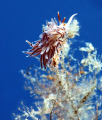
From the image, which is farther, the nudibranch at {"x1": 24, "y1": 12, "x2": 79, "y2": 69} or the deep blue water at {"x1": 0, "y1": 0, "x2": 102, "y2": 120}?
the deep blue water at {"x1": 0, "y1": 0, "x2": 102, "y2": 120}

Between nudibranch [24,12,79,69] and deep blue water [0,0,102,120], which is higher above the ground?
deep blue water [0,0,102,120]

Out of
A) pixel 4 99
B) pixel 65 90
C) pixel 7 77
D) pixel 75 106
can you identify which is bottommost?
pixel 75 106

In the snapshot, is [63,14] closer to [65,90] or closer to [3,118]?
[3,118]

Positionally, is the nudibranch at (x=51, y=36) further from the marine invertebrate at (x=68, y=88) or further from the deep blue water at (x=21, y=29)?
the deep blue water at (x=21, y=29)

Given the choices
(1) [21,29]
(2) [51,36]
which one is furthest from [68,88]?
(1) [21,29]

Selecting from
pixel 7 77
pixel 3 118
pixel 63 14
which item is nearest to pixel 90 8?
pixel 63 14

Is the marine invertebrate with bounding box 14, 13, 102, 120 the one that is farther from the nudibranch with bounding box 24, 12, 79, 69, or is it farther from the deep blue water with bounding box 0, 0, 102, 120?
the deep blue water with bounding box 0, 0, 102, 120

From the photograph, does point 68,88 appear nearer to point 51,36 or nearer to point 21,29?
point 51,36

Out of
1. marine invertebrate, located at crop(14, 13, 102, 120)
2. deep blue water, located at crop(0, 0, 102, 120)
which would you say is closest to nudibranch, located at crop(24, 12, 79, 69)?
marine invertebrate, located at crop(14, 13, 102, 120)

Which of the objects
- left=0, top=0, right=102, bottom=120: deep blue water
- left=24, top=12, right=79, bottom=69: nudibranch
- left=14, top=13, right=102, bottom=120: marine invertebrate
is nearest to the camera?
left=24, top=12, right=79, bottom=69: nudibranch
